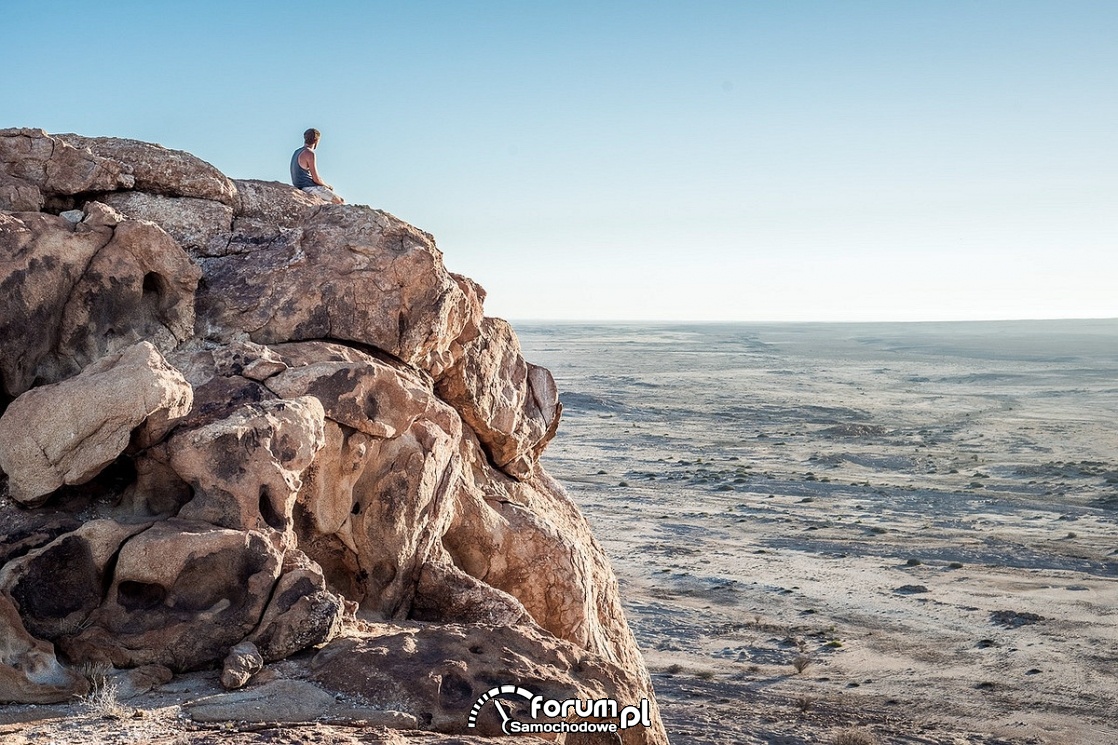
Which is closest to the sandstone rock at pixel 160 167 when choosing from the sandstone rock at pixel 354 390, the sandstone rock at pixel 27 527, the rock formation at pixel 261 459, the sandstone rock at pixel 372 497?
the rock formation at pixel 261 459

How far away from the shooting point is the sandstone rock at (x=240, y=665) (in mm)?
7230

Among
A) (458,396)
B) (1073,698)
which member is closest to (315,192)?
(458,396)

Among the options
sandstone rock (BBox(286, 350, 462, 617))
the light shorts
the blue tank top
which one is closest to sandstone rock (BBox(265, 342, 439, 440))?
sandstone rock (BBox(286, 350, 462, 617))

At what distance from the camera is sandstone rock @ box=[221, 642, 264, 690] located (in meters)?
7.23

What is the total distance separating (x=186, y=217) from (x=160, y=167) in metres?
0.72

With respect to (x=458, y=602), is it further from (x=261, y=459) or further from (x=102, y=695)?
(x=102, y=695)

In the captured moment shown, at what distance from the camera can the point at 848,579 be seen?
98.0ft

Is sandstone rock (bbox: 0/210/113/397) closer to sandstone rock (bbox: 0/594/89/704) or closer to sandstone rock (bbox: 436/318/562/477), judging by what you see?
sandstone rock (bbox: 0/594/89/704)

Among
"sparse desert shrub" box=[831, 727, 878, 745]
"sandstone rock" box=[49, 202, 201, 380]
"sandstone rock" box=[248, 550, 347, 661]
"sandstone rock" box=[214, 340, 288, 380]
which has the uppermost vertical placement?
"sandstone rock" box=[49, 202, 201, 380]

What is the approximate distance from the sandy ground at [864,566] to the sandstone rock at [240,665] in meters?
11.8

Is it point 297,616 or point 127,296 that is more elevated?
point 127,296

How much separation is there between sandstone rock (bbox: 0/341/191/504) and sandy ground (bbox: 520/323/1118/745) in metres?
12.6

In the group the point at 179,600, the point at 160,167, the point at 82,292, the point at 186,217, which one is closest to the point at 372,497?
the point at 179,600

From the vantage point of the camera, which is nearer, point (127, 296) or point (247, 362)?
point (247, 362)
